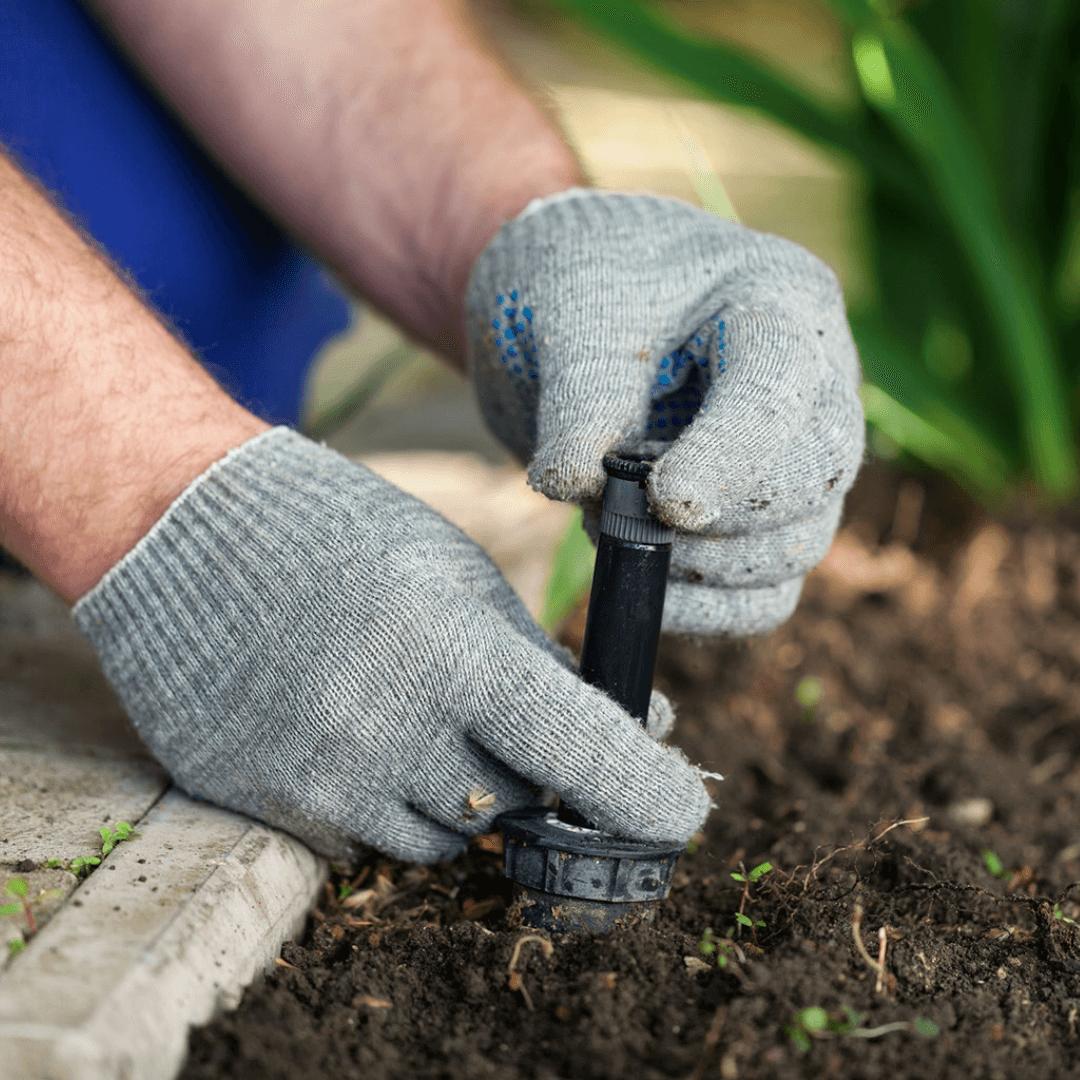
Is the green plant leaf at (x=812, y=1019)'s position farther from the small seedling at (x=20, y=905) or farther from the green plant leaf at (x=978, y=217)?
the green plant leaf at (x=978, y=217)

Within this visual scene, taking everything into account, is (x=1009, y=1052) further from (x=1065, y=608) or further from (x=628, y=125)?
(x=628, y=125)

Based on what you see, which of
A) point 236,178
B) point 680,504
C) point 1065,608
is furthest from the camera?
point 1065,608

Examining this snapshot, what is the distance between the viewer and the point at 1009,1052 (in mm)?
837

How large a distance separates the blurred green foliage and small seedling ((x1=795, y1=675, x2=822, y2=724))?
52cm

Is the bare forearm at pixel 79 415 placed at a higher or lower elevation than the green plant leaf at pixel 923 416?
higher

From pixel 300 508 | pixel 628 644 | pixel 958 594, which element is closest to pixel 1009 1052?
pixel 628 644

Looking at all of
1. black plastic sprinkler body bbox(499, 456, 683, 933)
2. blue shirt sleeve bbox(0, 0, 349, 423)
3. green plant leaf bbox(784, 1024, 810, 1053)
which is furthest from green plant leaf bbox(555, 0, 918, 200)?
green plant leaf bbox(784, 1024, 810, 1053)

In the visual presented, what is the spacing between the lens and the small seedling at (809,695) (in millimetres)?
1740

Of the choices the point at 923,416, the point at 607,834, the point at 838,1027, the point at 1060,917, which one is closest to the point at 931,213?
the point at 923,416

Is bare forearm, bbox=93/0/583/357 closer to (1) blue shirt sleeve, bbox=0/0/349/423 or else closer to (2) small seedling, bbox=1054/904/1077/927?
(1) blue shirt sleeve, bbox=0/0/349/423

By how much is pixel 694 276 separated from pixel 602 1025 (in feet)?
2.61

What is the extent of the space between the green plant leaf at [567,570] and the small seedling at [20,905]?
2.91 ft

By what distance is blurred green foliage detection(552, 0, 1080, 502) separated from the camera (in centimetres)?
180

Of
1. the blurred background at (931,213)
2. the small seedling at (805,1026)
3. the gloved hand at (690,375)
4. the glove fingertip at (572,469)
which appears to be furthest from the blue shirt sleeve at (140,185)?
the small seedling at (805,1026)
